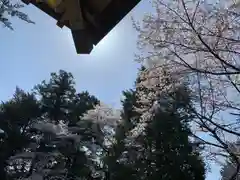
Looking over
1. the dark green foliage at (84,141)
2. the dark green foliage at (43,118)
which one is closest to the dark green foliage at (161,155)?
the dark green foliage at (84,141)

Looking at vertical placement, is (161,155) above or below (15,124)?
below

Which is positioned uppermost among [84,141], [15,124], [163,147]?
[15,124]

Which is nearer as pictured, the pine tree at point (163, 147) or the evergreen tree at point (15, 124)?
the pine tree at point (163, 147)

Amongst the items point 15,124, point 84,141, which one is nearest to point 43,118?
point 15,124

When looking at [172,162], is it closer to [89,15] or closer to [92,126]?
[92,126]

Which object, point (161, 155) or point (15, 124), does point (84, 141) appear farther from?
point (161, 155)

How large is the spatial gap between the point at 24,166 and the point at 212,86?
17.5 m

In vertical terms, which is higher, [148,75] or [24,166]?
[24,166]

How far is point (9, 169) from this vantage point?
20922 millimetres

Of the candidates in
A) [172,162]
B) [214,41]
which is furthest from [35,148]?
[214,41]

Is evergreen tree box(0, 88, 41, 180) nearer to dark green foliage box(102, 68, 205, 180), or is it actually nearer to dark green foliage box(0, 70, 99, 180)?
dark green foliage box(0, 70, 99, 180)

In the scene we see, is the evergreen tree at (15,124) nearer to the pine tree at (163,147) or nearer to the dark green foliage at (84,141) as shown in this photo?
the dark green foliage at (84,141)

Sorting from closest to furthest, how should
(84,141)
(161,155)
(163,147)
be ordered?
(161,155) < (163,147) < (84,141)

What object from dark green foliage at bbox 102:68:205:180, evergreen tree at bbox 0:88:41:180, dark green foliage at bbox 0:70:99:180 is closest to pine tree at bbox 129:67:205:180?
→ dark green foliage at bbox 102:68:205:180
